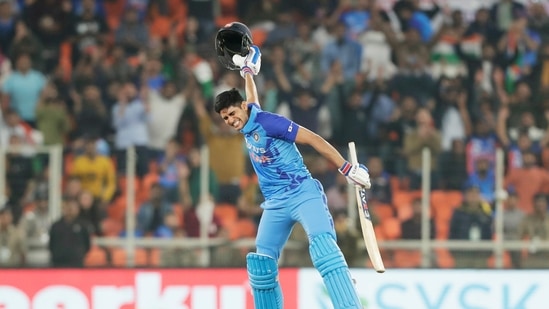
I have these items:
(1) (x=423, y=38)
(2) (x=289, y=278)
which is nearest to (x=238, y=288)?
(2) (x=289, y=278)

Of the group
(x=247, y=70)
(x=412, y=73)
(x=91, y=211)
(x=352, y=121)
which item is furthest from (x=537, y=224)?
(x=247, y=70)

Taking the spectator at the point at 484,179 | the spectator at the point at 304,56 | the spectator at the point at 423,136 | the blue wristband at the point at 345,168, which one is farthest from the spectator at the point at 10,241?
the blue wristband at the point at 345,168

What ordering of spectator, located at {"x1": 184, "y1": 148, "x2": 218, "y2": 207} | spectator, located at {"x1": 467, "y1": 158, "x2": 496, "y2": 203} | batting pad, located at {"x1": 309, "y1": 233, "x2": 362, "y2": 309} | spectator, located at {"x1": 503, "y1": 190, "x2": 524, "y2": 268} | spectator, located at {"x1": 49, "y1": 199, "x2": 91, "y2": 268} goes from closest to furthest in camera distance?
batting pad, located at {"x1": 309, "y1": 233, "x2": 362, "y2": 309} < spectator, located at {"x1": 49, "y1": 199, "x2": 91, "y2": 268} < spectator, located at {"x1": 503, "y1": 190, "x2": 524, "y2": 268} < spectator, located at {"x1": 467, "y1": 158, "x2": 496, "y2": 203} < spectator, located at {"x1": 184, "y1": 148, "x2": 218, "y2": 207}

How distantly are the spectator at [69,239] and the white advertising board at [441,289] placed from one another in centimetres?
280

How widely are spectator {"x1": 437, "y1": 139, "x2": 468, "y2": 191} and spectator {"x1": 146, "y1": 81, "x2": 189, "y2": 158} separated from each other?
9.21 ft

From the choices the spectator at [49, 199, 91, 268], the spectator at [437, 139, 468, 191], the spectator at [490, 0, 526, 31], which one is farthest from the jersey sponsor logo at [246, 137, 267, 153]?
the spectator at [490, 0, 526, 31]

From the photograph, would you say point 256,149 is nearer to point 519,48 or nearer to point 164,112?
point 164,112

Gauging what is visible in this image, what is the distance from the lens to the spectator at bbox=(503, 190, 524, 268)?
12.8m

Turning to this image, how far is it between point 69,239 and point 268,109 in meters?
2.85

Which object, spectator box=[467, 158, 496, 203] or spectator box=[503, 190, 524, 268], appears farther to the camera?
spectator box=[467, 158, 496, 203]

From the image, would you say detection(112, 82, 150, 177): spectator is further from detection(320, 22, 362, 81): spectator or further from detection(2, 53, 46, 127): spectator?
detection(320, 22, 362, 81): spectator

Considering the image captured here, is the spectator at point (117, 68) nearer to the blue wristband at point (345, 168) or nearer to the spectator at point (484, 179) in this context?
the spectator at point (484, 179)

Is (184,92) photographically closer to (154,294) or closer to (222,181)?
(222,181)

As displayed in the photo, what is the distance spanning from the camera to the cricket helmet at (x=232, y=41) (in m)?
8.95
